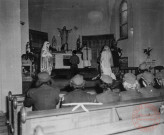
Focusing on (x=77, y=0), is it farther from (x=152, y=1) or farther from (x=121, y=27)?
(x=152, y=1)

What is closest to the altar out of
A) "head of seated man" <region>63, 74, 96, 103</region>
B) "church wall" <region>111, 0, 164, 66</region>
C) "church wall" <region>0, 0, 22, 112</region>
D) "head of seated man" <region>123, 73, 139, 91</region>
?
"church wall" <region>111, 0, 164, 66</region>

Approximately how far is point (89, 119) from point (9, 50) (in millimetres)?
4786

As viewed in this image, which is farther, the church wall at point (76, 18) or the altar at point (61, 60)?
the church wall at point (76, 18)

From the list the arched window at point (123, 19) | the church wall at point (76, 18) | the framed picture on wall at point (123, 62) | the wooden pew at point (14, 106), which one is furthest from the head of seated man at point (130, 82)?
the church wall at point (76, 18)

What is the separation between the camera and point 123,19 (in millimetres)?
14211

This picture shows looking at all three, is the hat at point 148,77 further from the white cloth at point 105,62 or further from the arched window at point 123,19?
the arched window at point 123,19

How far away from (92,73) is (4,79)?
4513 mm

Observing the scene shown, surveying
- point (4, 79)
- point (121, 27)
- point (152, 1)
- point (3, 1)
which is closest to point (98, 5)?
point (121, 27)

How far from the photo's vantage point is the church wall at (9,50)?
6.53 meters

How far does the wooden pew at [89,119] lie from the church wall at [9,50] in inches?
176

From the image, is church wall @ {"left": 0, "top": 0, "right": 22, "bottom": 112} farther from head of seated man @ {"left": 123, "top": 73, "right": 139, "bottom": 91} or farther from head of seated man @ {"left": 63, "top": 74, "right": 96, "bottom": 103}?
head of seated man @ {"left": 123, "top": 73, "right": 139, "bottom": 91}

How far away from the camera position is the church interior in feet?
8.47

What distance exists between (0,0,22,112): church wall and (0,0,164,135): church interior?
0.03 metres

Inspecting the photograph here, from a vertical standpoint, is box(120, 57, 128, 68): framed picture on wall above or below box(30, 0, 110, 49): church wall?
below
